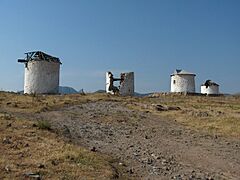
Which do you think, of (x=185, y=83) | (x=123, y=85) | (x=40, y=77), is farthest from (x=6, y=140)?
(x=185, y=83)

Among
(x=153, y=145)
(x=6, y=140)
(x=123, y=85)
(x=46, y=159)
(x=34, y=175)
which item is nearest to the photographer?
(x=34, y=175)

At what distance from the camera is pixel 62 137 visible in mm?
14961

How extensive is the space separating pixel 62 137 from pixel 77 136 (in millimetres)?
976

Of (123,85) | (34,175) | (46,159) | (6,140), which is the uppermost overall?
(123,85)

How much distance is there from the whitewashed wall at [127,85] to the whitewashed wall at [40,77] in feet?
31.6

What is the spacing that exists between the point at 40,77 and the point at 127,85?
11.9 m

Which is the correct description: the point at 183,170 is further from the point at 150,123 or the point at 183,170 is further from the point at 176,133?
the point at 150,123

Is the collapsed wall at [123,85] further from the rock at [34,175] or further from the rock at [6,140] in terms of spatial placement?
the rock at [34,175]

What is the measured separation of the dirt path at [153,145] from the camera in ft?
38.0

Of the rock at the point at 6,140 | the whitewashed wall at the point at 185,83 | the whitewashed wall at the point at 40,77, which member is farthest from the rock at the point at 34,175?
the whitewashed wall at the point at 185,83

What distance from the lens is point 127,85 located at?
165ft

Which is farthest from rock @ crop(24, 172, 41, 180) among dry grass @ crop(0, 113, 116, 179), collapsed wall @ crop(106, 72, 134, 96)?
collapsed wall @ crop(106, 72, 134, 96)

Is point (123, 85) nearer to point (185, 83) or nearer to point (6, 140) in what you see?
point (185, 83)

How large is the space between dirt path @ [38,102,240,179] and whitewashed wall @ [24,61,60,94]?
69.8 feet
